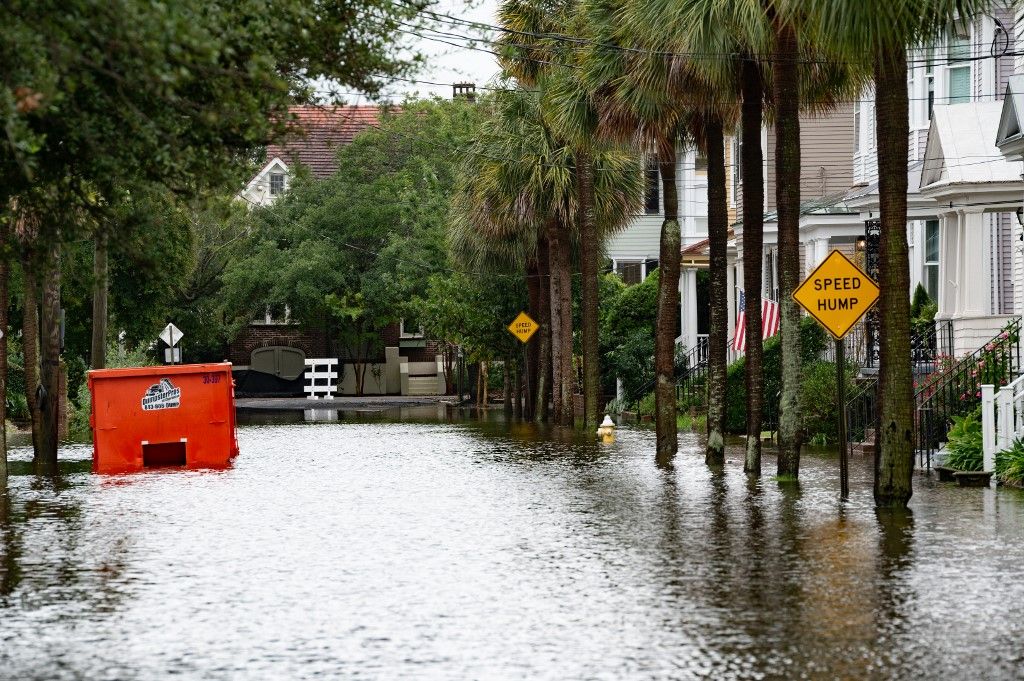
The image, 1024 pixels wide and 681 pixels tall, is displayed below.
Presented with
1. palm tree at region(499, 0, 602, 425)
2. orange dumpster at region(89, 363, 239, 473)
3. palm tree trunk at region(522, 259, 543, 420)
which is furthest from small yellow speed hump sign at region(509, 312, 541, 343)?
orange dumpster at region(89, 363, 239, 473)

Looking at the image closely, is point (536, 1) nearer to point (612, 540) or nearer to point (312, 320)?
point (612, 540)

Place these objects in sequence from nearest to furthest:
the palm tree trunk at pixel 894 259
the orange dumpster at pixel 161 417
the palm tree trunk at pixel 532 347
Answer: the palm tree trunk at pixel 894 259 < the orange dumpster at pixel 161 417 < the palm tree trunk at pixel 532 347

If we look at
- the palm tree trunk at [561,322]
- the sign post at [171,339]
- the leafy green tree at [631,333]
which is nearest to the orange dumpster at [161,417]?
the palm tree trunk at [561,322]

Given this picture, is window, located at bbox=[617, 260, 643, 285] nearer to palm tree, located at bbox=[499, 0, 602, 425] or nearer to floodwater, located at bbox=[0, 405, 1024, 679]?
palm tree, located at bbox=[499, 0, 602, 425]

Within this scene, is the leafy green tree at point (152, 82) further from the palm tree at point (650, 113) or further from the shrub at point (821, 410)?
the shrub at point (821, 410)

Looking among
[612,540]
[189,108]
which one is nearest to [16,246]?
[189,108]

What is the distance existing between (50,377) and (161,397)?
4078 mm

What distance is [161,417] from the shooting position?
27.6 m

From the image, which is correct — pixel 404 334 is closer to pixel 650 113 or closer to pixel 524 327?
pixel 524 327

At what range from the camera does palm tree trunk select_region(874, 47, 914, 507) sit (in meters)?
17.9

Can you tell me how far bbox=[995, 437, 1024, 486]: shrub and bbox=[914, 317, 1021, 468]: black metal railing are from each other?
2501mm

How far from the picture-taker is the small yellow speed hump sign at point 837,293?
20078 millimetres

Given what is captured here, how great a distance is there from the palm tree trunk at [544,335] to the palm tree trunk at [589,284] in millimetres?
8320

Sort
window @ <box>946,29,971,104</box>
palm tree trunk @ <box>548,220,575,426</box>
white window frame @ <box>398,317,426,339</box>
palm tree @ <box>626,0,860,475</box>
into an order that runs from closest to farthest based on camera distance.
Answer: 1. palm tree @ <box>626,0,860,475</box>
2. window @ <box>946,29,971,104</box>
3. palm tree trunk @ <box>548,220,575,426</box>
4. white window frame @ <box>398,317,426,339</box>
